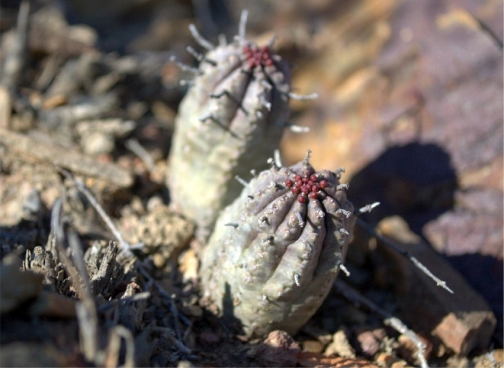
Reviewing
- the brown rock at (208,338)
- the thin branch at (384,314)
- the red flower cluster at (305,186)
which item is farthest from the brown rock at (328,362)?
the red flower cluster at (305,186)

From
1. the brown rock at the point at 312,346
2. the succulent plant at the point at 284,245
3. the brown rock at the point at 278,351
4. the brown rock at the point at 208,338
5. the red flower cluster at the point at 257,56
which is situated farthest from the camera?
the red flower cluster at the point at 257,56

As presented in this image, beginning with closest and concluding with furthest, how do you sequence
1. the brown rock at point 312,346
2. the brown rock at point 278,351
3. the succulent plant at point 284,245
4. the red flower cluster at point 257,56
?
1. the succulent plant at point 284,245
2. the brown rock at point 278,351
3. the brown rock at point 312,346
4. the red flower cluster at point 257,56

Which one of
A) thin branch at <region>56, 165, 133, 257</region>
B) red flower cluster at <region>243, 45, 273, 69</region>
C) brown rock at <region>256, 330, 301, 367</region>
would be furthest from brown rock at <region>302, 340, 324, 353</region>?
red flower cluster at <region>243, 45, 273, 69</region>

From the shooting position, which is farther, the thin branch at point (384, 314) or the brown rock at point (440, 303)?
the brown rock at point (440, 303)

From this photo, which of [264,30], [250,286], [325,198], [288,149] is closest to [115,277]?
[250,286]

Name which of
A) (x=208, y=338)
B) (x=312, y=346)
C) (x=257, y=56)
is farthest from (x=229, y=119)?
(x=312, y=346)

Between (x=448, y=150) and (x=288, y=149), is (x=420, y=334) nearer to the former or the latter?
(x=448, y=150)

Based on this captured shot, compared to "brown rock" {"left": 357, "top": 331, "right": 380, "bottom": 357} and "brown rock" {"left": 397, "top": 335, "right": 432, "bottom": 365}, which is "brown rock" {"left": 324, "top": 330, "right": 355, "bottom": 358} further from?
"brown rock" {"left": 397, "top": 335, "right": 432, "bottom": 365}

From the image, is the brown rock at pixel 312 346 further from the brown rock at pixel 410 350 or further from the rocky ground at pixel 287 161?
the brown rock at pixel 410 350
